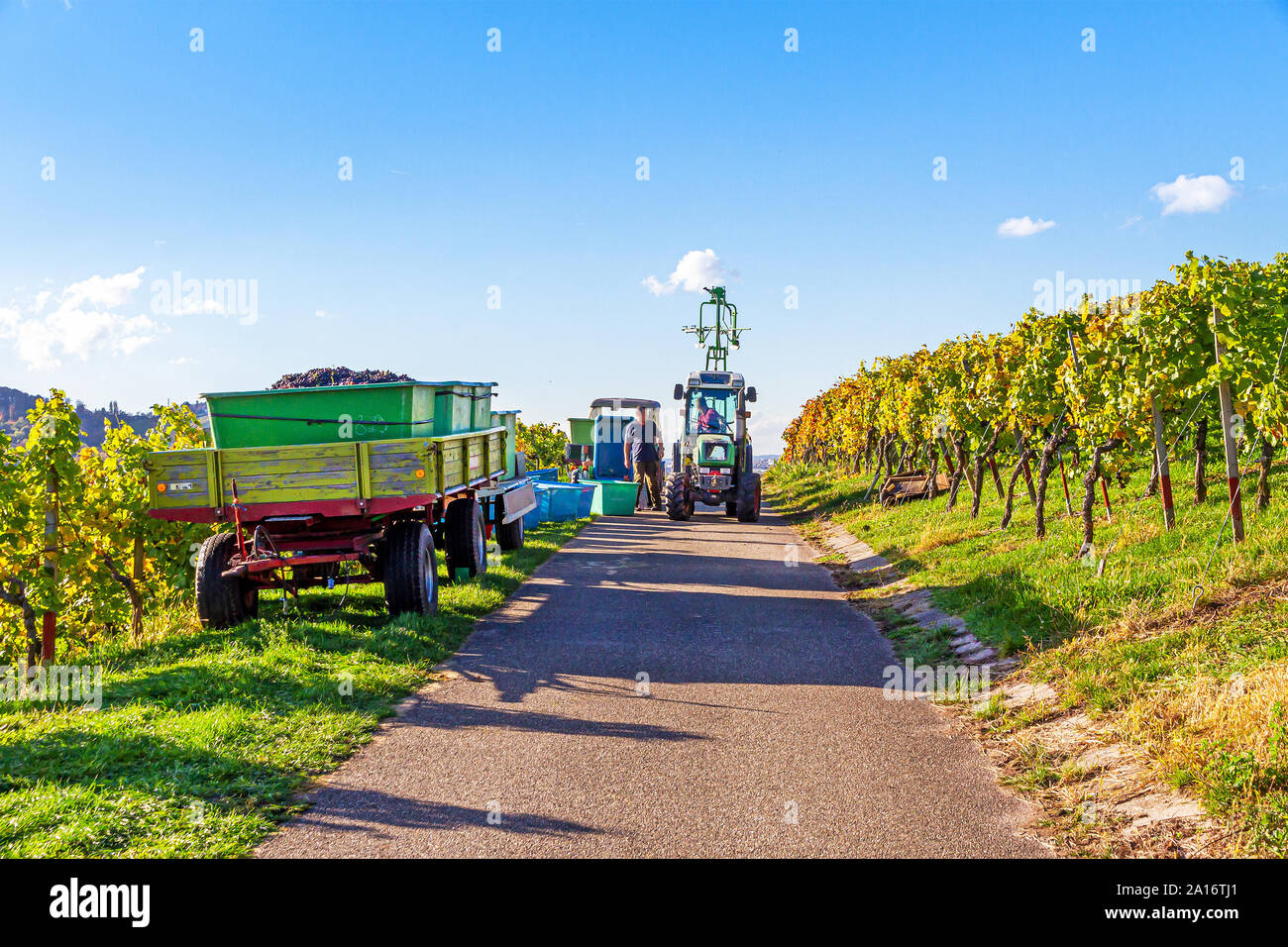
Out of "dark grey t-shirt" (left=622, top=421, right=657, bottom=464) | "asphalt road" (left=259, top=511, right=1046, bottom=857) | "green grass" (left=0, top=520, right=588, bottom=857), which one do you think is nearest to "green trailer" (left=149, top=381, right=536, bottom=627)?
"green grass" (left=0, top=520, right=588, bottom=857)

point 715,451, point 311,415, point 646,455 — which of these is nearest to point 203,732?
point 311,415

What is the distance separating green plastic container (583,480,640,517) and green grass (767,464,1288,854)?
1248 cm

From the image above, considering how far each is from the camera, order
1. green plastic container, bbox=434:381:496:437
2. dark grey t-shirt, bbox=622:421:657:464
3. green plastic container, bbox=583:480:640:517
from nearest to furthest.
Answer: green plastic container, bbox=434:381:496:437 < green plastic container, bbox=583:480:640:517 < dark grey t-shirt, bbox=622:421:657:464

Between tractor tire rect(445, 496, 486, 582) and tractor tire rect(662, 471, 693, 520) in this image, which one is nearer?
tractor tire rect(445, 496, 486, 582)

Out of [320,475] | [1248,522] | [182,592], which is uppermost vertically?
[320,475]

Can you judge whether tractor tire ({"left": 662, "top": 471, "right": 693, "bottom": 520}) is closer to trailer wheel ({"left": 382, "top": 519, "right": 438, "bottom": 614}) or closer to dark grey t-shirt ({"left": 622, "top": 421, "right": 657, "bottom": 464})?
dark grey t-shirt ({"left": 622, "top": 421, "right": 657, "bottom": 464})

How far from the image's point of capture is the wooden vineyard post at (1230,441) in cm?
858

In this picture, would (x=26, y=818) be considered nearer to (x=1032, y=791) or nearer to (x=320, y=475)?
(x=320, y=475)

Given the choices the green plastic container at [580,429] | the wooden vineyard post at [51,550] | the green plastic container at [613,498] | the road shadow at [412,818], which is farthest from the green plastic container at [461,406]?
the green plastic container at [580,429]

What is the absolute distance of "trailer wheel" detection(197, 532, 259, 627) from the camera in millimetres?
8898

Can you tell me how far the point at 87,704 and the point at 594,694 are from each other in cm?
374

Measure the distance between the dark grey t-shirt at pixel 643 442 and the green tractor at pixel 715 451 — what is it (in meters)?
2.94
